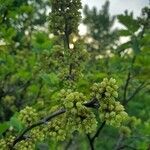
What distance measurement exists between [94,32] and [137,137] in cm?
3767

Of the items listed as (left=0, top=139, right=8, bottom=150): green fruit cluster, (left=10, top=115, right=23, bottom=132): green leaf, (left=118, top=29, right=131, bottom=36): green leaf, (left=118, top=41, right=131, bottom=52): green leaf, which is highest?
(left=118, top=29, right=131, bottom=36): green leaf

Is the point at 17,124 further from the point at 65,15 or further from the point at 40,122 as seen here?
the point at 65,15

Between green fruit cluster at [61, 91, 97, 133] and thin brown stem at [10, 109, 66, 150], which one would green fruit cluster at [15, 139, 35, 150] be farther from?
green fruit cluster at [61, 91, 97, 133]

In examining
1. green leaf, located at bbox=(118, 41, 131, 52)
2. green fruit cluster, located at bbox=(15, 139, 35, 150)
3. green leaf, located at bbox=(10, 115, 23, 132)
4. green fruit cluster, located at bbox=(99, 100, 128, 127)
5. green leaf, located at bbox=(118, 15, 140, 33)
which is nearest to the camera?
green fruit cluster, located at bbox=(99, 100, 128, 127)

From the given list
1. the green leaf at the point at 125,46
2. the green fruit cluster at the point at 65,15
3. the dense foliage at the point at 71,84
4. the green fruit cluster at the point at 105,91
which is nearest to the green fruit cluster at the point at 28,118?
the dense foliage at the point at 71,84

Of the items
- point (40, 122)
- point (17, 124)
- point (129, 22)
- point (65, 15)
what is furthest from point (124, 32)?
point (40, 122)

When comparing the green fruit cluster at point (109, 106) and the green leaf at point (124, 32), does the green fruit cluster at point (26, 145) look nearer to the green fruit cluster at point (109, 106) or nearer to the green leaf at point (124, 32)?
the green fruit cluster at point (109, 106)

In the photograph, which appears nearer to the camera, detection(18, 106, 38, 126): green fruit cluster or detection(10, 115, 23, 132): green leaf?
detection(18, 106, 38, 126): green fruit cluster

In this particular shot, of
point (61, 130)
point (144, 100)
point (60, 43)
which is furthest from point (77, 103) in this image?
point (144, 100)

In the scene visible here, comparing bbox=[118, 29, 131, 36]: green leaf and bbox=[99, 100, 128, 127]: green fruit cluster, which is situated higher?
bbox=[118, 29, 131, 36]: green leaf

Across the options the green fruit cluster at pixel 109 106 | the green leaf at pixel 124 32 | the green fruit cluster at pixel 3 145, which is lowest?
the green fruit cluster at pixel 3 145

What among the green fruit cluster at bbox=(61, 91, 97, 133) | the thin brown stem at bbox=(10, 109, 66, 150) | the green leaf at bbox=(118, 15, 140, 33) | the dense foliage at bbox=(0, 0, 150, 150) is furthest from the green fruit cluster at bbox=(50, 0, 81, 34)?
the green leaf at bbox=(118, 15, 140, 33)

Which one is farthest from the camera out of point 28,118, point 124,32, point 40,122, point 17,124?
point 124,32

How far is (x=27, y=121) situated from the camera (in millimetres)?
4105
